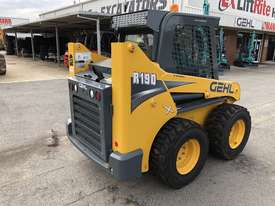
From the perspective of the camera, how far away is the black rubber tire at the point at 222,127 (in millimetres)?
3686

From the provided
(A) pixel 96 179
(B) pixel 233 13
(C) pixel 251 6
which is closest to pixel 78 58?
(A) pixel 96 179

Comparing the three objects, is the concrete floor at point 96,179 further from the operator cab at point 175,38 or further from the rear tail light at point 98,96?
the operator cab at point 175,38

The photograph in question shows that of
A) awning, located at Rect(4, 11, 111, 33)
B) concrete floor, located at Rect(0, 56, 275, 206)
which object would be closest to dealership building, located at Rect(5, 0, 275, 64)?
awning, located at Rect(4, 11, 111, 33)

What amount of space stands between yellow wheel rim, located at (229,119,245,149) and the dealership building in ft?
33.6

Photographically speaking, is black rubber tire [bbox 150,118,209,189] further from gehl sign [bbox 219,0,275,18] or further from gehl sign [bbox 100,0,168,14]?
gehl sign [bbox 219,0,275,18]

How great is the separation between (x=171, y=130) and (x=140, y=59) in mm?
935

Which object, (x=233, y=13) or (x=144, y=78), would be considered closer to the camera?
(x=144, y=78)

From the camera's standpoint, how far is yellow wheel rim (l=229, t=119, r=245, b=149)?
160 inches

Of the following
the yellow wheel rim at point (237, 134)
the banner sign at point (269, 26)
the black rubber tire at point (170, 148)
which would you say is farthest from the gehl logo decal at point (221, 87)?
the banner sign at point (269, 26)

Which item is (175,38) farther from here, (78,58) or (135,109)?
(78,58)

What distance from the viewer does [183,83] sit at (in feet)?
10.3

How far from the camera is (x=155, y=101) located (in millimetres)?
2787

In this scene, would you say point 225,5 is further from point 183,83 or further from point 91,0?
point 183,83

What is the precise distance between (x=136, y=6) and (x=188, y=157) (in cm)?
1418
